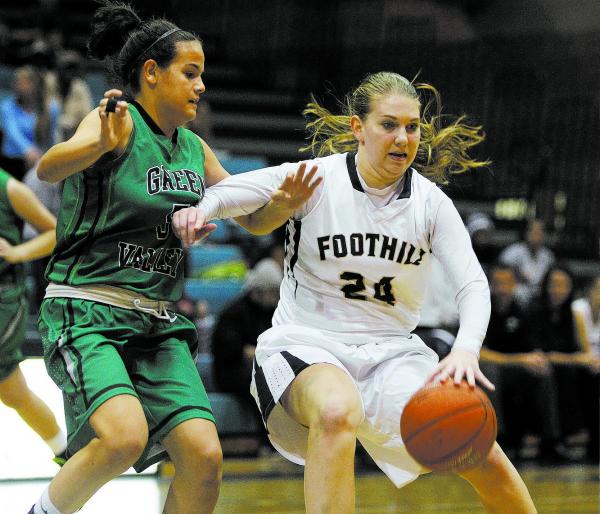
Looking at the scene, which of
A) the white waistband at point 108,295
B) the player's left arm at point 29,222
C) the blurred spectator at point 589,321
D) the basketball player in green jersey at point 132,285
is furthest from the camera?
the blurred spectator at point 589,321

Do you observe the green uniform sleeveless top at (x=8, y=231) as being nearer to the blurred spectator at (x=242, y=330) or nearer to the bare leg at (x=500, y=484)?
the blurred spectator at (x=242, y=330)

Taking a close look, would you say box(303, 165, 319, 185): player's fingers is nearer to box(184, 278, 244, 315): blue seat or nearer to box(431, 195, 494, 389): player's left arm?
box(431, 195, 494, 389): player's left arm

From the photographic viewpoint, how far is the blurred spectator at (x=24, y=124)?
9.68m

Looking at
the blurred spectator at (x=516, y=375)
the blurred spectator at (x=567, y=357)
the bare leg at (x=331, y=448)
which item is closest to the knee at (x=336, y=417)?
the bare leg at (x=331, y=448)

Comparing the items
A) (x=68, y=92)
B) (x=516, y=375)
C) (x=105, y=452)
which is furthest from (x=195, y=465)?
(x=68, y=92)

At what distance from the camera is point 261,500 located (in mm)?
6398

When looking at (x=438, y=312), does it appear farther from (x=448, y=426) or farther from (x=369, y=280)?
(x=448, y=426)

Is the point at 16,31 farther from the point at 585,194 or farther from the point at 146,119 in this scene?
the point at 146,119

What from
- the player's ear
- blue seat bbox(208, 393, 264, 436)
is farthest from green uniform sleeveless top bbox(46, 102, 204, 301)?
blue seat bbox(208, 393, 264, 436)

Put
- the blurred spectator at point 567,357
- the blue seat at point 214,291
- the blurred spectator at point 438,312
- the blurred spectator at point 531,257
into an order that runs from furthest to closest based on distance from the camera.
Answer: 1. the blurred spectator at point 531,257
2. the blue seat at point 214,291
3. the blurred spectator at point 567,357
4. the blurred spectator at point 438,312

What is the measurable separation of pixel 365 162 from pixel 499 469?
125cm

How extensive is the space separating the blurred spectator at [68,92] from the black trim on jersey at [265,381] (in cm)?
566

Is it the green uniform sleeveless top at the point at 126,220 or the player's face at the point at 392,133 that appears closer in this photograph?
the green uniform sleeveless top at the point at 126,220

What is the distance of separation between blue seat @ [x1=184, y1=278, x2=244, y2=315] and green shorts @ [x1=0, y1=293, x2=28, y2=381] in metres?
3.64
